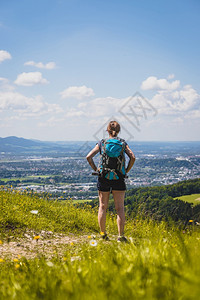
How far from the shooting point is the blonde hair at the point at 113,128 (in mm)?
5832

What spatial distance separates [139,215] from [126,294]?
6.79 m

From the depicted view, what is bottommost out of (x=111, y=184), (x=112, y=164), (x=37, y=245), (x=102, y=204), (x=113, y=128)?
(x=37, y=245)

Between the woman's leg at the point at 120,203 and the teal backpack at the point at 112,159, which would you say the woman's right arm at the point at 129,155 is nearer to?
the teal backpack at the point at 112,159

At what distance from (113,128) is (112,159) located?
653 millimetres

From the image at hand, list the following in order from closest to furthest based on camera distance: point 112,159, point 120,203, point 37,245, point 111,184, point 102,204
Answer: point 37,245, point 112,159, point 111,184, point 120,203, point 102,204

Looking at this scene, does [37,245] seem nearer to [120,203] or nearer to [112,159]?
[120,203]

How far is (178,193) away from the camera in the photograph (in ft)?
133

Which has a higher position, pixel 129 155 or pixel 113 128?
pixel 113 128

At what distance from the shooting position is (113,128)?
19.1 ft

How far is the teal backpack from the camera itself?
5.65 meters

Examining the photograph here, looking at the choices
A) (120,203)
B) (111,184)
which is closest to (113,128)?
(111,184)

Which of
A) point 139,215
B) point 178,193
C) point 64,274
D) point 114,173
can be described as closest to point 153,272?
point 64,274

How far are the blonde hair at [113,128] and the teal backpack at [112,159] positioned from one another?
18cm

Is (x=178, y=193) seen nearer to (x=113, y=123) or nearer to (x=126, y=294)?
(x=113, y=123)
